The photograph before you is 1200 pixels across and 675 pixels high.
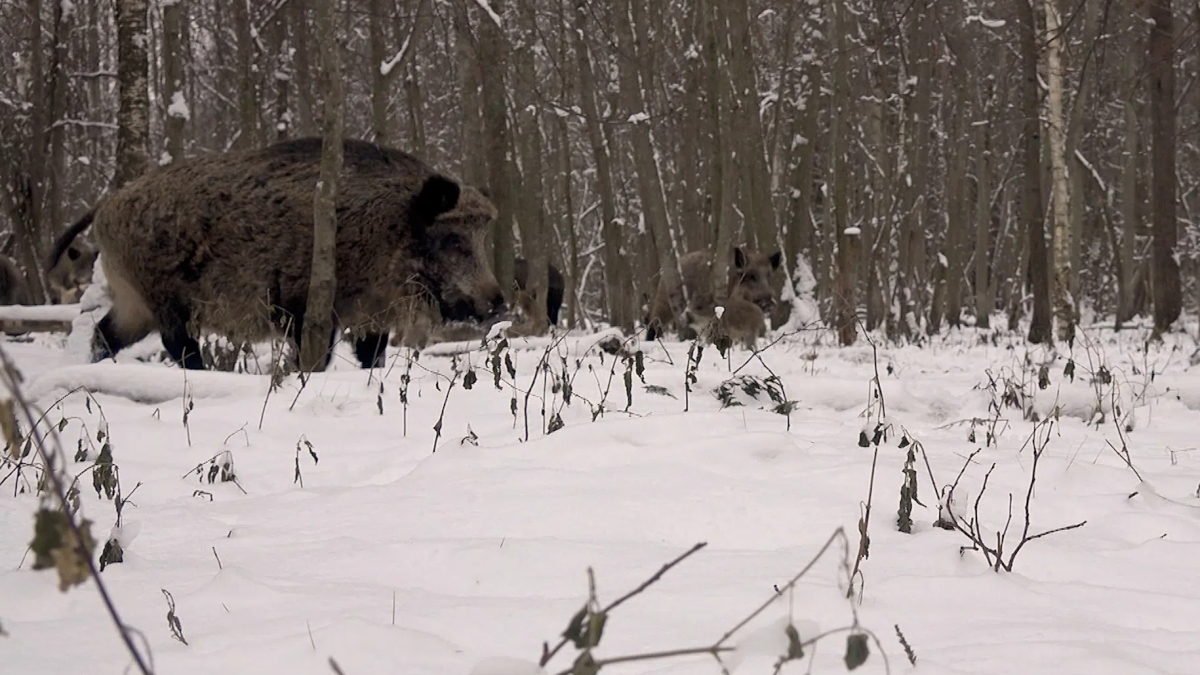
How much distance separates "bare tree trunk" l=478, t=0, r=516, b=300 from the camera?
35.5 feet

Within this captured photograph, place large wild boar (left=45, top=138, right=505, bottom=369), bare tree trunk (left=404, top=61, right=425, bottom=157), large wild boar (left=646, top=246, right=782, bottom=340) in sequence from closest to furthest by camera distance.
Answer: large wild boar (left=45, top=138, right=505, bottom=369) → large wild boar (left=646, top=246, right=782, bottom=340) → bare tree trunk (left=404, top=61, right=425, bottom=157)

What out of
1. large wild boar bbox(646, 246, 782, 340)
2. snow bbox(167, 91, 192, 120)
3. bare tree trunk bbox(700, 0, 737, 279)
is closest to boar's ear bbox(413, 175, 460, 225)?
snow bbox(167, 91, 192, 120)

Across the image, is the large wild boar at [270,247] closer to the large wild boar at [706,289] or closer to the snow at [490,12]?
the snow at [490,12]

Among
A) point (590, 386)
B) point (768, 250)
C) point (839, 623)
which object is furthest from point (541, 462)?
point (768, 250)

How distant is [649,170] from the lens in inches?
499

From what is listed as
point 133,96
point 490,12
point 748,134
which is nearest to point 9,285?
point 133,96

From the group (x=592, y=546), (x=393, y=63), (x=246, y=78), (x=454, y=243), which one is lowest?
(x=592, y=546)

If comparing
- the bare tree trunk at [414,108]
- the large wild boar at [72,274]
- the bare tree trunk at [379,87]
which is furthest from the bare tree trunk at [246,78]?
the large wild boar at [72,274]

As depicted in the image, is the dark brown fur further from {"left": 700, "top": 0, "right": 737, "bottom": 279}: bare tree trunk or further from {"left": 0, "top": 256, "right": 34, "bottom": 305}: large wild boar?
{"left": 0, "top": 256, "right": 34, "bottom": 305}: large wild boar

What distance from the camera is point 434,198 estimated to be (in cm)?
787

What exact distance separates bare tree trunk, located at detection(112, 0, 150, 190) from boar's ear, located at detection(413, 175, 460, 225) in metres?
3.02

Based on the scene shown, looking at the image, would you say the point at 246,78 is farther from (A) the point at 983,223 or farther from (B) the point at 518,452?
(A) the point at 983,223

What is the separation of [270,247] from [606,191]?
8351 mm

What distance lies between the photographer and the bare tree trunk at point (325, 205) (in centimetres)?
681
